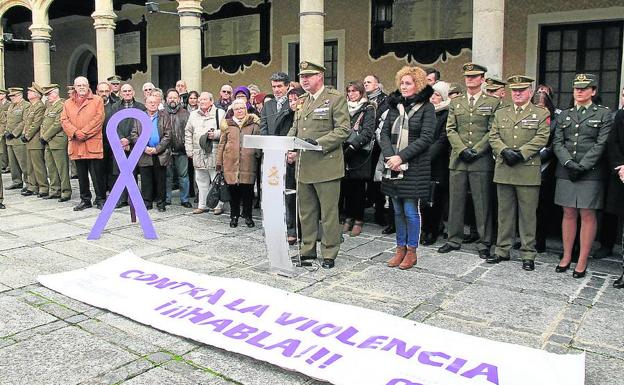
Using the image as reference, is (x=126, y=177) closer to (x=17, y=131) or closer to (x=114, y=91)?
(x=114, y=91)

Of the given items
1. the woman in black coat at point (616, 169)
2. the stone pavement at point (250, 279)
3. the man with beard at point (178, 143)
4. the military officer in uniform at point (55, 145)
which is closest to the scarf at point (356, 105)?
the stone pavement at point (250, 279)

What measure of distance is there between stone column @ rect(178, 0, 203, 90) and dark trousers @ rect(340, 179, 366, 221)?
5820mm

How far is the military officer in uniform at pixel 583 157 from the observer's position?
5.16 m

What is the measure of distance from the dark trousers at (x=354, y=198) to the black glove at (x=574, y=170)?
2377 millimetres

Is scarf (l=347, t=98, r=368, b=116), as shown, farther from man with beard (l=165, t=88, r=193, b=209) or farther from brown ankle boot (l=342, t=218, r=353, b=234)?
man with beard (l=165, t=88, r=193, b=209)

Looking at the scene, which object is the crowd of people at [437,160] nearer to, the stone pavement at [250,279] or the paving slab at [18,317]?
the stone pavement at [250,279]

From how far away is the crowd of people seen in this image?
5.24m

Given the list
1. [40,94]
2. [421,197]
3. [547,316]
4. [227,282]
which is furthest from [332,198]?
[40,94]

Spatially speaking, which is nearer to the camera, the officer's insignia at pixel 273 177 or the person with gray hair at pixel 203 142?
the officer's insignia at pixel 273 177

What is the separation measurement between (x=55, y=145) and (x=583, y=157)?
7.37 meters

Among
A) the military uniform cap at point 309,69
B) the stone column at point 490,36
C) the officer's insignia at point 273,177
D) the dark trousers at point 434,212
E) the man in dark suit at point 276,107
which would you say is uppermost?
the stone column at point 490,36

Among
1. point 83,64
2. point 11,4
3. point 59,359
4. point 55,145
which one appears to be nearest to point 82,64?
point 83,64

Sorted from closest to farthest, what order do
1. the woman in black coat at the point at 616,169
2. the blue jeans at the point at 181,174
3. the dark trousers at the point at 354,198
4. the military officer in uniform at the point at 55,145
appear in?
the woman in black coat at the point at 616,169, the dark trousers at the point at 354,198, the blue jeans at the point at 181,174, the military officer in uniform at the point at 55,145

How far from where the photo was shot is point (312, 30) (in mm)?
9578
